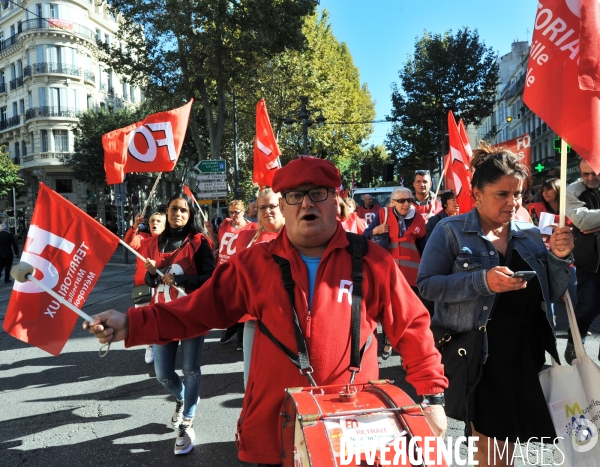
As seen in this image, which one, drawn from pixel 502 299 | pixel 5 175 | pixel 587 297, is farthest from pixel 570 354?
pixel 5 175

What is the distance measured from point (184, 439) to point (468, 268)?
244cm

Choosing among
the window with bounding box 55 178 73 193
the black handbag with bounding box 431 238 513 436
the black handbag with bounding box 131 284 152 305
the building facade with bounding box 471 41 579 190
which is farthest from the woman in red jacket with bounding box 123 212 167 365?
the building facade with bounding box 471 41 579 190

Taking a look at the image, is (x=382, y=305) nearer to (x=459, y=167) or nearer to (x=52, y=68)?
(x=459, y=167)

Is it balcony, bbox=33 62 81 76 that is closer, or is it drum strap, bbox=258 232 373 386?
drum strap, bbox=258 232 373 386

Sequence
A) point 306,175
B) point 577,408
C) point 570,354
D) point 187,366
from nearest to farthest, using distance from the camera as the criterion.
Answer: point 306,175, point 577,408, point 187,366, point 570,354

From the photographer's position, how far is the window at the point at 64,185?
1801 inches

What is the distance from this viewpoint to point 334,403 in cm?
182

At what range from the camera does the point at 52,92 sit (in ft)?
149

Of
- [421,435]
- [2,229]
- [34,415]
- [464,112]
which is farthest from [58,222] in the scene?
[464,112]

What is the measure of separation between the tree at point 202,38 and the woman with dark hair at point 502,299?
1734 centimetres

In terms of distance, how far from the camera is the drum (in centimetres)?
166

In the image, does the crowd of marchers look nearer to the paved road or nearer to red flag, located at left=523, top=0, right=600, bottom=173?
red flag, located at left=523, top=0, right=600, bottom=173

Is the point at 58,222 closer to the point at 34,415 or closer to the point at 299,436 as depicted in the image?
the point at 34,415

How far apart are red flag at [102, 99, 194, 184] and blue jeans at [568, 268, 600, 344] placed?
4239mm
